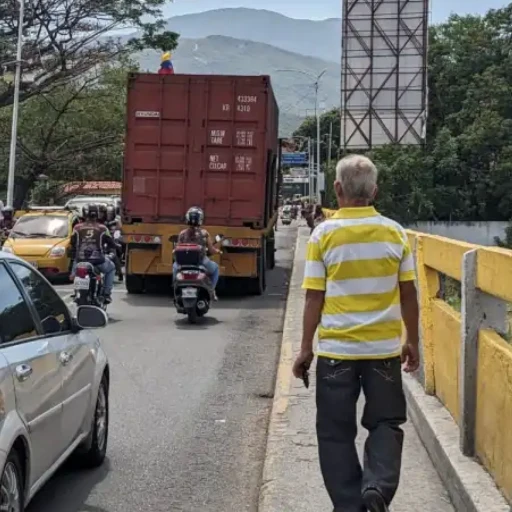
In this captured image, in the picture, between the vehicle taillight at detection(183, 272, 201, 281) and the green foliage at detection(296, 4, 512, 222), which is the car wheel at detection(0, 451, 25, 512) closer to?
the vehicle taillight at detection(183, 272, 201, 281)

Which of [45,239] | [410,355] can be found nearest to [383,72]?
[45,239]

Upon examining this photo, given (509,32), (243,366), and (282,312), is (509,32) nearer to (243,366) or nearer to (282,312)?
(282,312)

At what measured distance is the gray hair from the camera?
14.5ft

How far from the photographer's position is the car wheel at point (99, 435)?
5.99 m

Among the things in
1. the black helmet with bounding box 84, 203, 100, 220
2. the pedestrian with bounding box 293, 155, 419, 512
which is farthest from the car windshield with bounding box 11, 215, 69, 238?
the pedestrian with bounding box 293, 155, 419, 512

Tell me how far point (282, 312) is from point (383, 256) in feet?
35.0

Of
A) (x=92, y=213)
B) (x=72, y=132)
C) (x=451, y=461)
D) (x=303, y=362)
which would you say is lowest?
(x=451, y=461)

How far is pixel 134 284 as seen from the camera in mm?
16984

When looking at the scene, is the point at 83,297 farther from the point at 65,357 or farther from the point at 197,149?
the point at 65,357

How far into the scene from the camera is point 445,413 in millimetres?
6371

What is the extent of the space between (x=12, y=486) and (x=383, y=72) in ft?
173

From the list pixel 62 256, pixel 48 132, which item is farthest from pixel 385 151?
pixel 62 256

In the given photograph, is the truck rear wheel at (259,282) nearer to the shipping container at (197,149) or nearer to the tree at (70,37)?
the shipping container at (197,149)

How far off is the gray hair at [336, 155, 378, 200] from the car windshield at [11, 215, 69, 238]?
→ 53.4 ft
